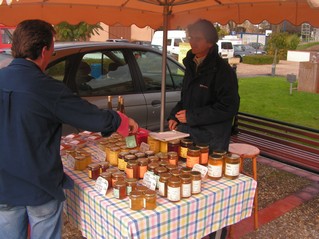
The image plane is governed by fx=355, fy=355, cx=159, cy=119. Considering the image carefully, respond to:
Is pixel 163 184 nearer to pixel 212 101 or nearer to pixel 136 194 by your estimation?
pixel 136 194

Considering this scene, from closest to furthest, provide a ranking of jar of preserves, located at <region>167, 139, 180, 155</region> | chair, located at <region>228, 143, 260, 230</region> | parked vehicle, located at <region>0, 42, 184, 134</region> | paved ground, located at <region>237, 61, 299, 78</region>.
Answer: jar of preserves, located at <region>167, 139, 180, 155</region> < chair, located at <region>228, 143, 260, 230</region> < parked vehicle, located at <region>0, 42, 184, 134</region> < paved ground, located at <region>237, 61, 299, 78</region>

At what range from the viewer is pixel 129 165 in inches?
86.1

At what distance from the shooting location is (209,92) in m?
2.89

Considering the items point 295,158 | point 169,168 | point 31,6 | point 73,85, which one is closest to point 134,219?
point 169,168

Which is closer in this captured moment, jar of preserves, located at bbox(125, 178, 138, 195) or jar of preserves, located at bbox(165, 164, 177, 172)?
jar of preserves, located at bbox(125, 178, 138, 195)

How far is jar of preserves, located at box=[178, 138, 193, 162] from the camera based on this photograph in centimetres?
247

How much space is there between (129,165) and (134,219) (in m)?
0.48

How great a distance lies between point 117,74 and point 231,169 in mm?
2650

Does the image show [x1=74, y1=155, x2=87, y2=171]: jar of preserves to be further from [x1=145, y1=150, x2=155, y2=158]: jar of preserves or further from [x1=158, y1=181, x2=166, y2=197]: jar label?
[x1=158, y1=181, x2=166, y2=197]: jar label

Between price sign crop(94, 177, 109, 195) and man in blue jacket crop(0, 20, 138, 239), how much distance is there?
24cm

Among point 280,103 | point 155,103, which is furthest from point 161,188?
→ point 280,103

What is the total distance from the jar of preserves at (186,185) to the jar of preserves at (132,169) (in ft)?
1.06

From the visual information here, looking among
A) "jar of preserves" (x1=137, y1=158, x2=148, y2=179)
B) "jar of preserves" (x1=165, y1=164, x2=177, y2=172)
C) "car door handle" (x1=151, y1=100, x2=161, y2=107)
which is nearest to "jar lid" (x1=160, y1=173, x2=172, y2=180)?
"jar of preserves" (x1=165, y1=164, x2=177, y2=172)

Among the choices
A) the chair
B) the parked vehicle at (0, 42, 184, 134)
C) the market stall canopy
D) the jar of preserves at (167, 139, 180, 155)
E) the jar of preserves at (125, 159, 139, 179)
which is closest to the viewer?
the jar of preserves at (125, 159, 139, 179)
